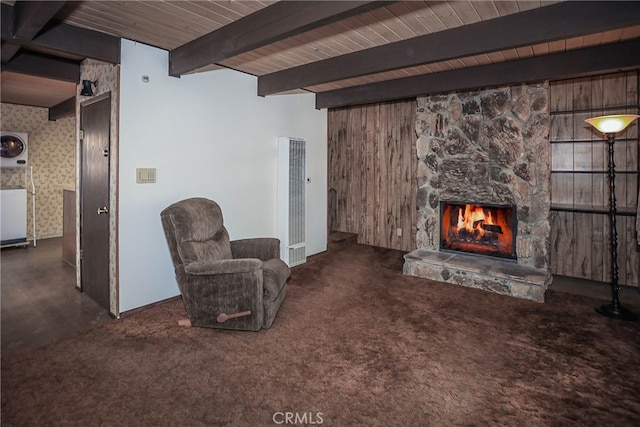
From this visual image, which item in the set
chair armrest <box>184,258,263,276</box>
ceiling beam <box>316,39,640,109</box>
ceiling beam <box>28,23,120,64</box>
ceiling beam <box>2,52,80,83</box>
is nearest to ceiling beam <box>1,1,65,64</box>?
ceiling beam <box>28,23,120,64</box>

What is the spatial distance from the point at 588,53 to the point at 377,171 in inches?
127

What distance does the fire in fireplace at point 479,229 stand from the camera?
159 inches

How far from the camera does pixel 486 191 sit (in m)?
4.12

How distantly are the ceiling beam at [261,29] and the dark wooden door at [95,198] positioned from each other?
2.65 ft

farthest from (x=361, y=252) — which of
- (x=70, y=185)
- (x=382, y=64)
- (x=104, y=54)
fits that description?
(x=70, y=185)

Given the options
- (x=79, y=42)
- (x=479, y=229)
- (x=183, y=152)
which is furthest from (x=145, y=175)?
(x=479, y=229)

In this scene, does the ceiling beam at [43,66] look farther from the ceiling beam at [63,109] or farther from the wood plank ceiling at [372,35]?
the ceiling beam at [63,109]

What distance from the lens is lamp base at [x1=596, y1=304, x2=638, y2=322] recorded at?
3.03 metres

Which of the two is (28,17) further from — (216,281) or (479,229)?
(479,229)

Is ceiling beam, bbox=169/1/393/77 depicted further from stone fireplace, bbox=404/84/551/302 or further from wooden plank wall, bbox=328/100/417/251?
wooden plank wall, bbox=328/100/417/251

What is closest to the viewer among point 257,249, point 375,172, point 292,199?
point 257,249

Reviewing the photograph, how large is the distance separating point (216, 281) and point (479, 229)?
323 cm

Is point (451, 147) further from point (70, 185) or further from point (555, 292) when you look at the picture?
point (70, 185)

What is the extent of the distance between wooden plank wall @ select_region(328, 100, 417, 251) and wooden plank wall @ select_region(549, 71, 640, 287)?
1899 mm
